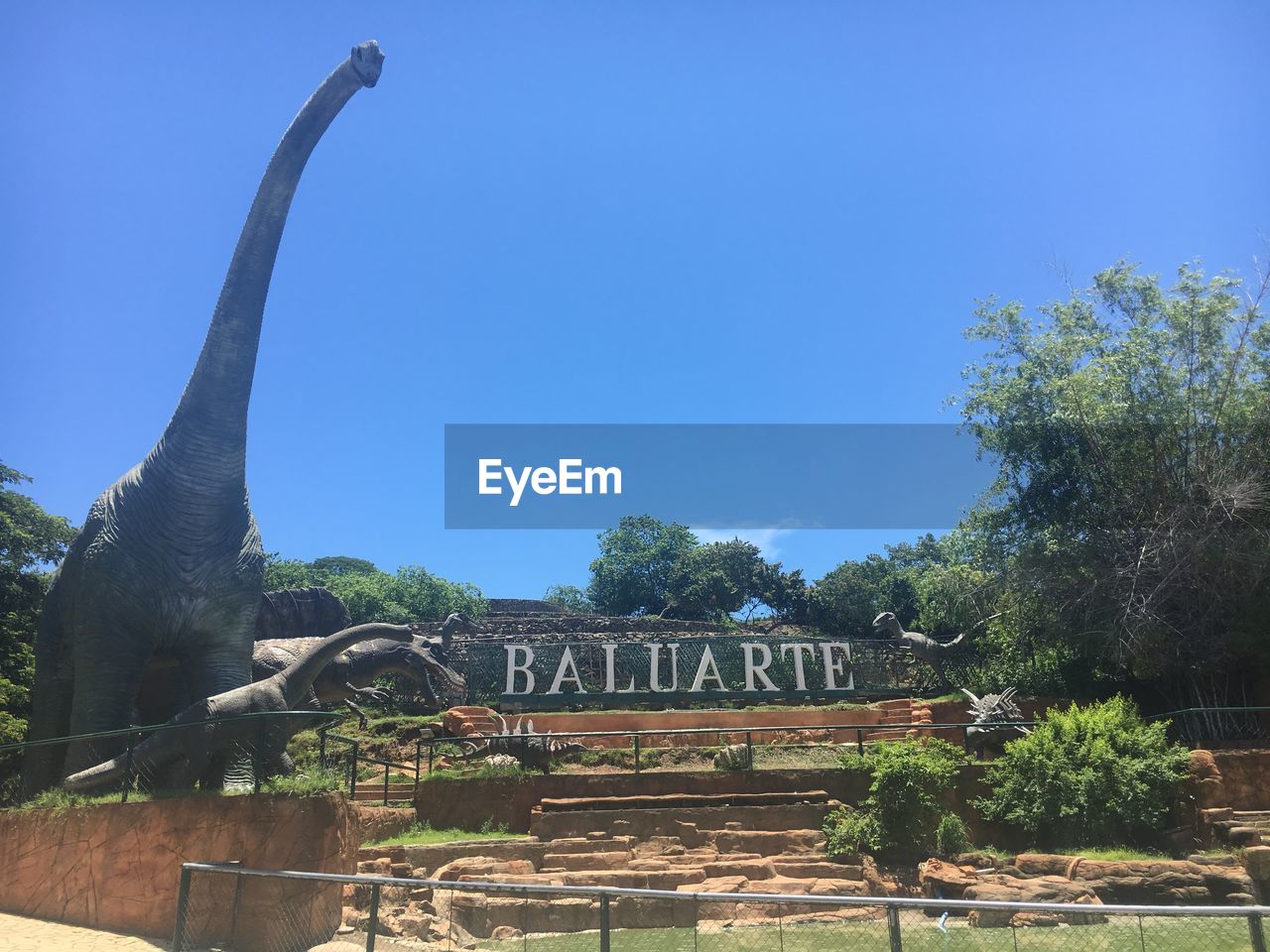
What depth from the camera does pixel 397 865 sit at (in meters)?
13.3

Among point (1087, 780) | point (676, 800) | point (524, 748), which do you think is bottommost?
point (676, 800)

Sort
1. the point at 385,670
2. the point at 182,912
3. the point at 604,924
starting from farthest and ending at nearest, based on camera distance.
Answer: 1. the point at 385,670
2. the point at 182,912
3. the point at 604,924

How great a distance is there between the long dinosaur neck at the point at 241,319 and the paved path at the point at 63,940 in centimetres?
559

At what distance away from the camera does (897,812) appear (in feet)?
49.4

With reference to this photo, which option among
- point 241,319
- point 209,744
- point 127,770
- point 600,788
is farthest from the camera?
point 600,788

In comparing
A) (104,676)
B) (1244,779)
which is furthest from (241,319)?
(1244,779)

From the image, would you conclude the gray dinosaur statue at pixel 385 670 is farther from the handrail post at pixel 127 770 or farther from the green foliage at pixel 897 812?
the green foliage at pixel 897 812

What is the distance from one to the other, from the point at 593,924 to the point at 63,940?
532cm

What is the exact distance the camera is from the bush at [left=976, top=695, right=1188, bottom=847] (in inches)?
599

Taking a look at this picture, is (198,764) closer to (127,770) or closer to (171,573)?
(127,770)

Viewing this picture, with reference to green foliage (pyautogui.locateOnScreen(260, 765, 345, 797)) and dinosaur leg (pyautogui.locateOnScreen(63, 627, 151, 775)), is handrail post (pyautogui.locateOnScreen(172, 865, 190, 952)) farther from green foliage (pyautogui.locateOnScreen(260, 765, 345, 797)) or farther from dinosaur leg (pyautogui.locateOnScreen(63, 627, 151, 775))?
dinosaur leg (pyautogui.locateOnScreen(63, 627, 151, 775))

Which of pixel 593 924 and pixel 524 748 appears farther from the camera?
pixel 524 748

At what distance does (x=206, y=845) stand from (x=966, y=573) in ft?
71.1

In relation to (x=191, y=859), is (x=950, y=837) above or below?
below
